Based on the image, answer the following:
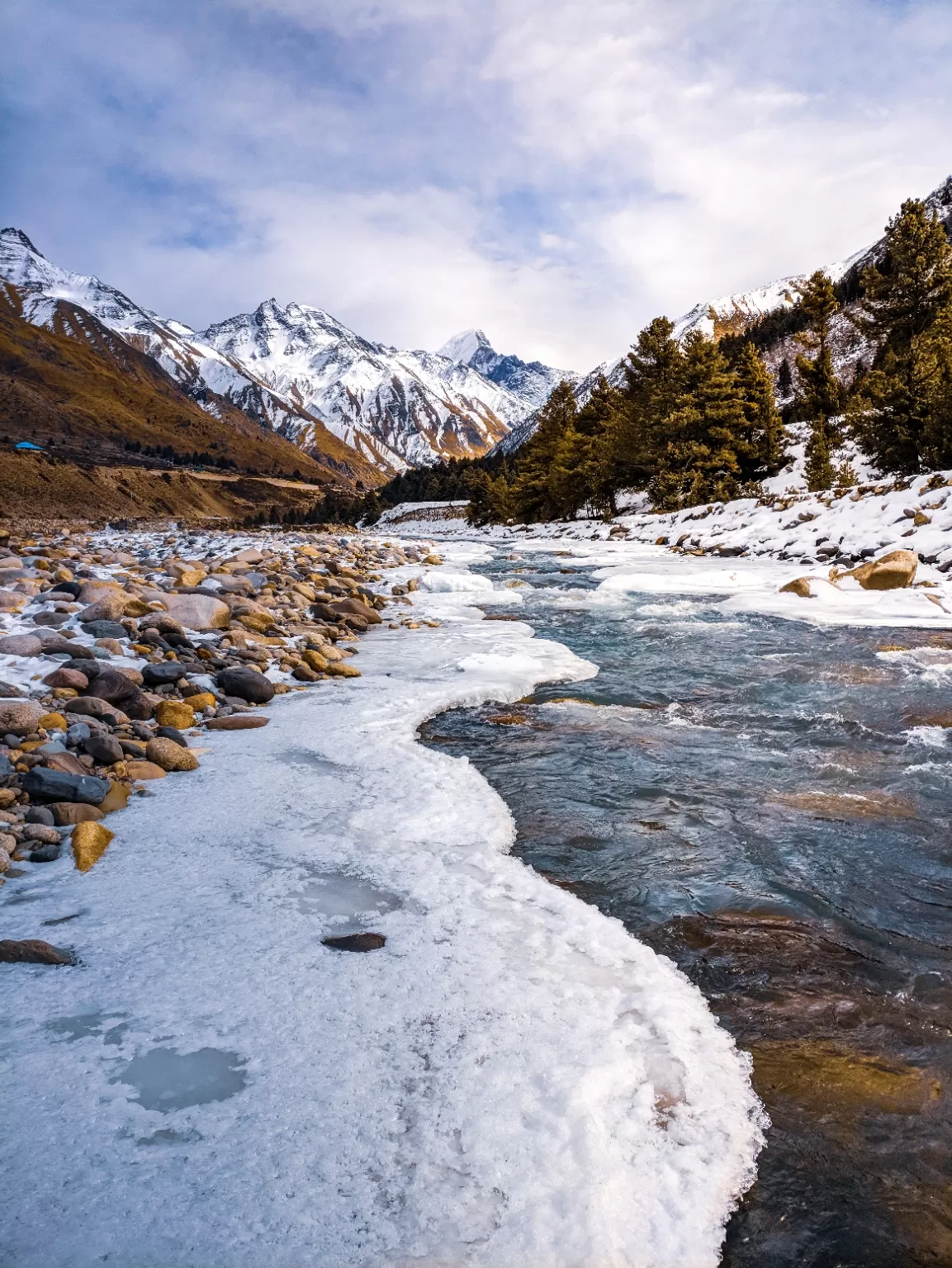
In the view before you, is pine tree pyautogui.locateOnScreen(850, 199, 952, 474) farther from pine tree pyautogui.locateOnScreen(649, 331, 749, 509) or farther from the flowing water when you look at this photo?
the flowing water

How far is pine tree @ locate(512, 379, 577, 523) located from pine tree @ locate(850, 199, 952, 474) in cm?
1987

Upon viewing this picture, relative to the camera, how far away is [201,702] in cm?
655

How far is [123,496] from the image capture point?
7156 cm

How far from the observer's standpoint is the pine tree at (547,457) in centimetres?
4650

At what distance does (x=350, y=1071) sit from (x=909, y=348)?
31.1 meters

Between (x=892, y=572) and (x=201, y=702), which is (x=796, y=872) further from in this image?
(x=892, y=572)

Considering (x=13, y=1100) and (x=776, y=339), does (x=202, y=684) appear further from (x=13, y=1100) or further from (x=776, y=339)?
(x=776, y=339)

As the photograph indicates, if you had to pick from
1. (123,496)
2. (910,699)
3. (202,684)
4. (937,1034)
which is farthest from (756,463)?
(123,496)

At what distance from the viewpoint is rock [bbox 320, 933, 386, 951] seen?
303cm

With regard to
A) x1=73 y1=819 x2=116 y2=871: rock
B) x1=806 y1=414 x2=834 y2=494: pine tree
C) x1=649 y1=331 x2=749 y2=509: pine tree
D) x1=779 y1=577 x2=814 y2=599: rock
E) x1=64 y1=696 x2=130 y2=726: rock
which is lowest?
x1=73 y1=819 x2=116 y2=871: rock

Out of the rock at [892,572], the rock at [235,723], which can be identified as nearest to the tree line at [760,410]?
the rock at [892,572]

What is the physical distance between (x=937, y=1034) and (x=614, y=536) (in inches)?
1301

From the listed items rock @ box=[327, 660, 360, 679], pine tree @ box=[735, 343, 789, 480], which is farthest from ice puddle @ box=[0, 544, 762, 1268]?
pine tree @ box=[735, 343, 789, 480]

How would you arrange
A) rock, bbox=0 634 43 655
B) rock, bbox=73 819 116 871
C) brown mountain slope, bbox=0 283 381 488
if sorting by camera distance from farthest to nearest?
brown mountain slope, bbox=0 283 381 488
rock, bbox=0 634 43 655
rock, bbox=73 819 116 871
